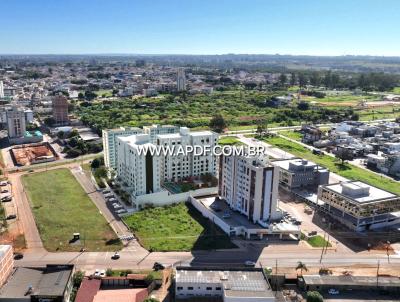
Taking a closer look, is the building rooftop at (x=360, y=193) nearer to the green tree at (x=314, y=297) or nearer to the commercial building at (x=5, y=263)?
the green tree at (x=314, y=297)

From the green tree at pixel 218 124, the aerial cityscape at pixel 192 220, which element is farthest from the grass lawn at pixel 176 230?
the green tree at pixel 218 124

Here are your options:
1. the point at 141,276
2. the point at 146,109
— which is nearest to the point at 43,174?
the point at 141,276

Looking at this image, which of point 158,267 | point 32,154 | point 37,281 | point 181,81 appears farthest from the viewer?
point 181,81

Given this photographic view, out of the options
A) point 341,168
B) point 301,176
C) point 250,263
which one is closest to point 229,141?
point 341,168

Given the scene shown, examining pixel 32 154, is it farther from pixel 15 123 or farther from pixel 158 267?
pixel 158 267

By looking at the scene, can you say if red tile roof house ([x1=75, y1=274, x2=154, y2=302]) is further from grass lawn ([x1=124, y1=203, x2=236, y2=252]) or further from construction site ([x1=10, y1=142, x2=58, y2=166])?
construction site ([x1=10, y1=142, x2=58, y2=166])

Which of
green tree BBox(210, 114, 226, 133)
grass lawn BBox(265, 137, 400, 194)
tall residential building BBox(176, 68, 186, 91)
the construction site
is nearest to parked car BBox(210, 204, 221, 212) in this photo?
grass lawn BBox(265, 137, 400, 194)

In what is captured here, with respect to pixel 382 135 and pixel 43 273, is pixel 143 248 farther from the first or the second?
pixel 382 135
